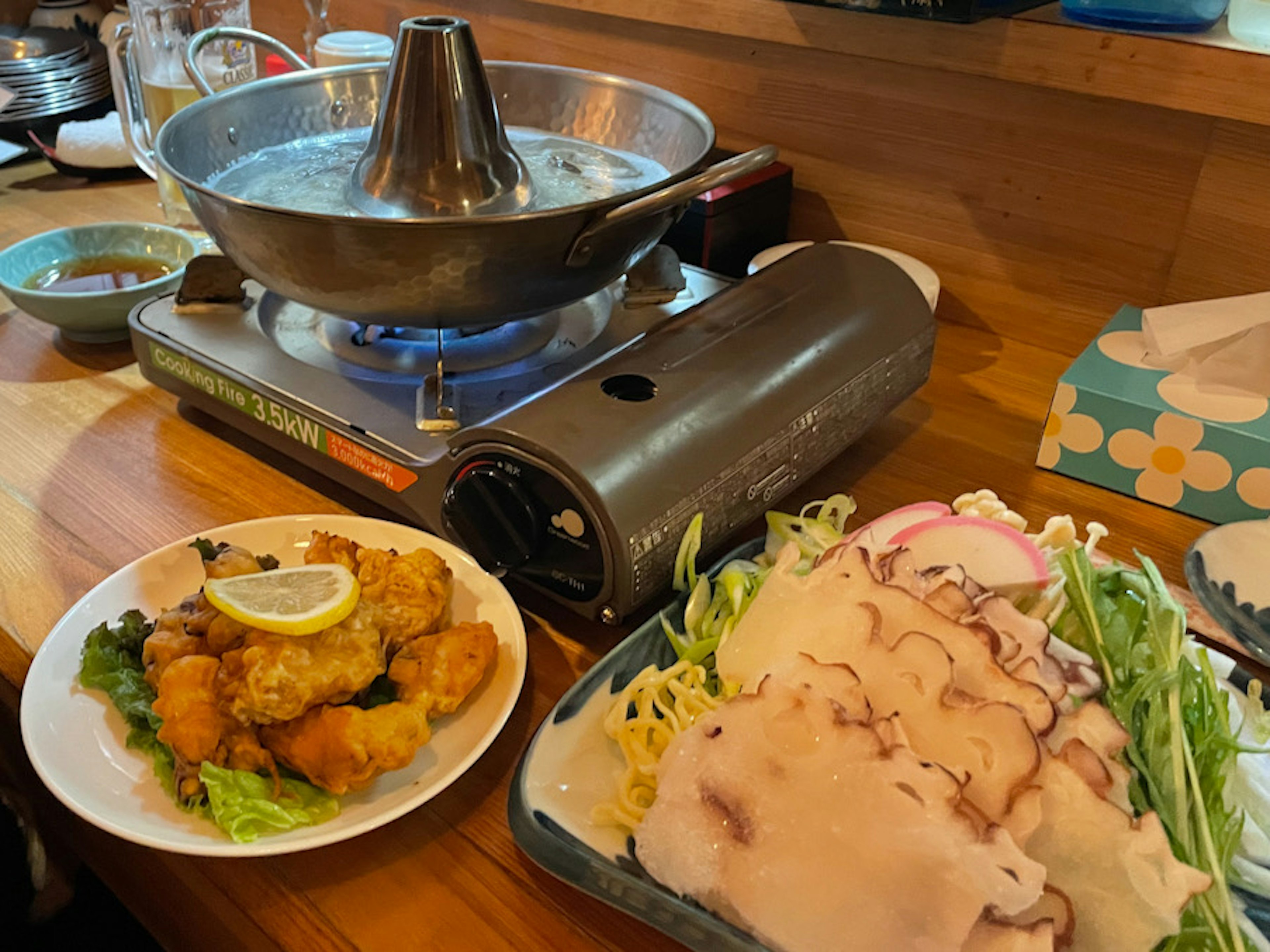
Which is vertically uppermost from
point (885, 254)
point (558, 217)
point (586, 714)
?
point (558, 217)

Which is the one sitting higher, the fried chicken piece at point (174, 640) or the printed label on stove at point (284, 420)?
the printed label on stove at point (284, 420)

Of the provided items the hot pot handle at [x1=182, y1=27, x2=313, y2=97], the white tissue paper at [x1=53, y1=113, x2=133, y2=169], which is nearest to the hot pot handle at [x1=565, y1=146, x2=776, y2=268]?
the hot pot handle at [x1=182, y1=27, x2=313, y2=97]

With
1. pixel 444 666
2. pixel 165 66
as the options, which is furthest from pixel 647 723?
pixel 165 66

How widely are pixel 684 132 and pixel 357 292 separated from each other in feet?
1.16

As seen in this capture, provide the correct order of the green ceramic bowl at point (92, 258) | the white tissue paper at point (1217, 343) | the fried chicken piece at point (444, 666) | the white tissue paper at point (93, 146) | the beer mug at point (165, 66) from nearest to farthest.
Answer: the fried chicken piece at point (444, 666)
the white tissue paper at point (1217, 343)
the green ceramic bowl at point (92, 258)
the beer mug at point (165, 66)
the white tissue paper at point (93, 146)

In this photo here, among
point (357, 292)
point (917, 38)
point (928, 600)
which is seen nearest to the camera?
point (928, 600)

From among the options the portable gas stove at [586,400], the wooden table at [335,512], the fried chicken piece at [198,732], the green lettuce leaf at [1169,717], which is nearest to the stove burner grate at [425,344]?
the portable gas stove at [586,400]

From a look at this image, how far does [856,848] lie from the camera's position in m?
0.46

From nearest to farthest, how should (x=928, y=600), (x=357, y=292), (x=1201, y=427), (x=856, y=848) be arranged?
(x=856, y=848), (x=928, y=600), (x=357, y=292), (x=1201, y=427)

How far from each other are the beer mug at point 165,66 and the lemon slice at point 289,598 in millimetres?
820

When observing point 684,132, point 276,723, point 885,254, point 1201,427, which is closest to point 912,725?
point 276,723

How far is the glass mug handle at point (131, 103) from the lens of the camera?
50.8 inches

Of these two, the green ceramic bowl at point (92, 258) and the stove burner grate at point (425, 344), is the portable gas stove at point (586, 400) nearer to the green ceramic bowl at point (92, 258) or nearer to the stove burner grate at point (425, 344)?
the stove burner grate at point (425, 344)

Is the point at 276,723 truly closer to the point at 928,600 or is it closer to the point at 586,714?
the point at 586,714
